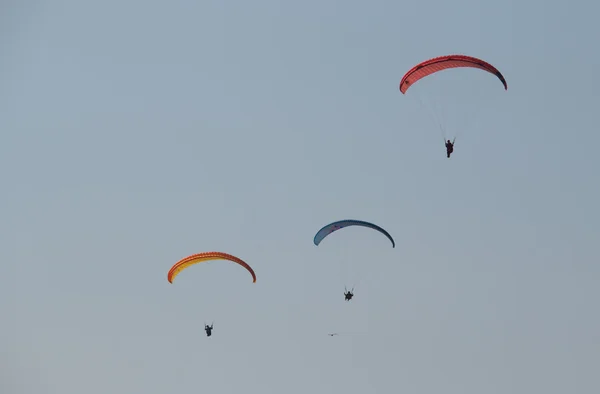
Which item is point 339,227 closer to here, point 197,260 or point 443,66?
point 197,260

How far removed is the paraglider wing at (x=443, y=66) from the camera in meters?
61.6

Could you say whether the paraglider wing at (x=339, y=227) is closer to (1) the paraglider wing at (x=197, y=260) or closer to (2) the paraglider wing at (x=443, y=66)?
(1) the paraglider wing at (x=197, y=260)

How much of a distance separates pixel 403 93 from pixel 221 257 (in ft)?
48.2

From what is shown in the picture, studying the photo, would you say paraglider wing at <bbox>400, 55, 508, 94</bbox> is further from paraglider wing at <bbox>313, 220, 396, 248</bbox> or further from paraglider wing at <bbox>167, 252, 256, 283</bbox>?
paraglider wing at <bbox>167, 252, 256, 283</bbox>

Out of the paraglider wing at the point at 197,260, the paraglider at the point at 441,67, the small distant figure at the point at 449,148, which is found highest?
the paraglider at the point at 441,67

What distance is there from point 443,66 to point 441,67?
0.16 meters

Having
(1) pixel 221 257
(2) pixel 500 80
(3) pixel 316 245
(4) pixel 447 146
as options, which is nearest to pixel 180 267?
(1) pixel 221 257

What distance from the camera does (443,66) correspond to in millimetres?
62219

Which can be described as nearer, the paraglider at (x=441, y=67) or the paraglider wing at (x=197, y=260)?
the paraglider at (x=441, y=67)

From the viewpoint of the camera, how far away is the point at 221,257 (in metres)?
69.7

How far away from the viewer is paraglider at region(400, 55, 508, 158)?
61.6m

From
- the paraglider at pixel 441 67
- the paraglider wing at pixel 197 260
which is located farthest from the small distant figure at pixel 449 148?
the paraglider wing at pixel 197 260

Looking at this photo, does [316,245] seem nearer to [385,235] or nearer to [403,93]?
[385,235]

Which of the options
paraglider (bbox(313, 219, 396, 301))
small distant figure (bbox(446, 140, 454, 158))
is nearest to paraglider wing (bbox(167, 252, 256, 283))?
paraglider (bbox(313, 219, 396, 301))
